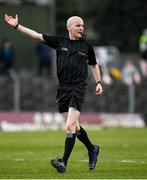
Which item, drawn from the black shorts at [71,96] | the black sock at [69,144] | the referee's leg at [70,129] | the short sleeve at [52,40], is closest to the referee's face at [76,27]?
the short sleeve at [52,40]

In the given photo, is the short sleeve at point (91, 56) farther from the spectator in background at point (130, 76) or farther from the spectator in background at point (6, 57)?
the spectator in background at point (130, 76)

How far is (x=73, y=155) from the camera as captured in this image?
64.8 ft

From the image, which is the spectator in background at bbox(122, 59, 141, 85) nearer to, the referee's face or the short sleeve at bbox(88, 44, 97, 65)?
the short sleeve at bbox(88, 44, 97, 65)

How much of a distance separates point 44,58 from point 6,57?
264 cm

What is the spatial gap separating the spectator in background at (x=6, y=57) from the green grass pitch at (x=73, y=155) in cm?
470

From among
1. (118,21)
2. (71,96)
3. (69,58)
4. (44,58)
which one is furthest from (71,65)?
(118,21)

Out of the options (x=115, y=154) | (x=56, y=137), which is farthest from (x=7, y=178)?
(x=56, y=137)

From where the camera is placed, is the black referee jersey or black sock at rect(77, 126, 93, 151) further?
black sock at rect(77, 126, 93, 151)

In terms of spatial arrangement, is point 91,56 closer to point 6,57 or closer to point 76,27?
point 76,27

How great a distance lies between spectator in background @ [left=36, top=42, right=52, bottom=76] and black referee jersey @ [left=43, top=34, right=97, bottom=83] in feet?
66.6

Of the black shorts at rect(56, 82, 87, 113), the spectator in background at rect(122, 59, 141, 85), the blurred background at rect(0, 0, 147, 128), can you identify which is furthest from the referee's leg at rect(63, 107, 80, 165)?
the spectator in background at rect(122, 59, 141, 85)

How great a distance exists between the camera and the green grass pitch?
587 inches

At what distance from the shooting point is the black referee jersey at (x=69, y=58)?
15664 mm

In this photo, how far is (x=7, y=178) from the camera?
1412 centimetres
